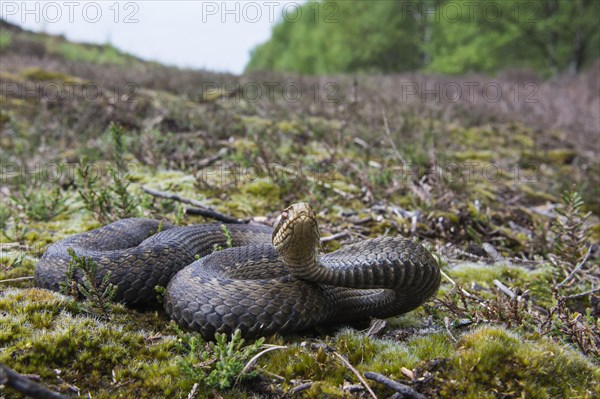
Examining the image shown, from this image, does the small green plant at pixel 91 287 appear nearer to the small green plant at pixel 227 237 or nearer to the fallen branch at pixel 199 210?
the small green plant at pixel 227 237

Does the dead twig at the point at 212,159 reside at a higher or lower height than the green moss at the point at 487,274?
higher

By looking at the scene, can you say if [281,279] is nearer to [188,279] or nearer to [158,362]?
[188,279]

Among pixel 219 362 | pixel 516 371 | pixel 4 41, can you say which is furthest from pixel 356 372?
pixel 4 41

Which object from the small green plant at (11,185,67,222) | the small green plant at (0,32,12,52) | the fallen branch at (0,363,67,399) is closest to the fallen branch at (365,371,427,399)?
the fallen branch at (0,363,67,399)

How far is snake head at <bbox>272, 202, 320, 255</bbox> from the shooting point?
134 inches

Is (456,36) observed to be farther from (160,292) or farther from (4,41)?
(160,292)

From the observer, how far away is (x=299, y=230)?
3.41 metres

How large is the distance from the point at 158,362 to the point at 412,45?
43791 mm

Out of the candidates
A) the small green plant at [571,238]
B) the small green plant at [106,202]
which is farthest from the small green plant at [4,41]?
the small green plant at [571,238]

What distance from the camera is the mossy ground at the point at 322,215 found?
2928 millimetres

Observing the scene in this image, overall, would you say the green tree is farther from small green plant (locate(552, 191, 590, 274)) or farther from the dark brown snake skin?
the dark brown snake skin

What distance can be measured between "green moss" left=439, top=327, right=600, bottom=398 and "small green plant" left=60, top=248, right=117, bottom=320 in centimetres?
234

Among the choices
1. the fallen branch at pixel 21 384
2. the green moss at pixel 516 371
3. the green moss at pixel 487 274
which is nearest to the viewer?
the fallen branch at pixel 21 384

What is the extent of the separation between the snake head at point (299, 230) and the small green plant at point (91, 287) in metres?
1.27
